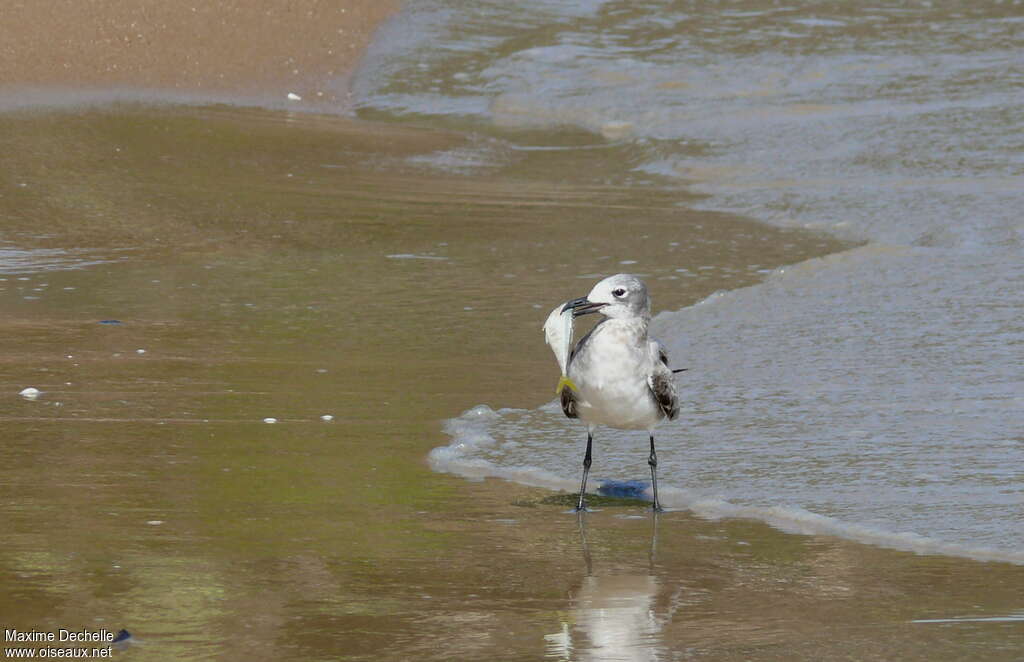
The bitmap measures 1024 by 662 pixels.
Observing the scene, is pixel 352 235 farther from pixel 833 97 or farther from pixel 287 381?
pixel 833 97

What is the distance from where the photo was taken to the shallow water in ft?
20.5

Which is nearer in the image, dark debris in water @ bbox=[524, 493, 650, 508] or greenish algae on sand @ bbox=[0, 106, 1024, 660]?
greenish algae on sand @ bbox=[0, 106, 1024, 660]

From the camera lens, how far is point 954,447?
253 inches

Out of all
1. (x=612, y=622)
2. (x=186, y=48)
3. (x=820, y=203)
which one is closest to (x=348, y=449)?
(x=612, y=622)

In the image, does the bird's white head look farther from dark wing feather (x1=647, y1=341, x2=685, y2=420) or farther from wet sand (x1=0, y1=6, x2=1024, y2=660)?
wet sand (x1=0, y1=6, x2=1024, y2=660)

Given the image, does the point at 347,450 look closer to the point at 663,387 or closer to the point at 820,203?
the point at 663,387

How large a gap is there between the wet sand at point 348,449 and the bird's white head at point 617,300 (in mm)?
702

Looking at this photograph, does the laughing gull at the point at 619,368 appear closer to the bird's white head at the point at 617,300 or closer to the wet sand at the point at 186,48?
the bird's white head at the point at 617,300

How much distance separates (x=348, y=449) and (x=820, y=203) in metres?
6.37

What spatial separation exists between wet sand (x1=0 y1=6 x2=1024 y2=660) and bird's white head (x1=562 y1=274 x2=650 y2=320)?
70 centimetres

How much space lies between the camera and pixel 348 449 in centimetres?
645

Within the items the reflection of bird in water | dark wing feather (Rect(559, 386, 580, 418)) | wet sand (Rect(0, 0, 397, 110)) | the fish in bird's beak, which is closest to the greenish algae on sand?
the reflection of bird in water

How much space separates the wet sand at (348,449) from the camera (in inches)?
178

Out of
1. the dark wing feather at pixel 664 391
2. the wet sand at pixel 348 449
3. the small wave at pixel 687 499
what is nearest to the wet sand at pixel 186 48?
the wet sand at pixel 348 449
